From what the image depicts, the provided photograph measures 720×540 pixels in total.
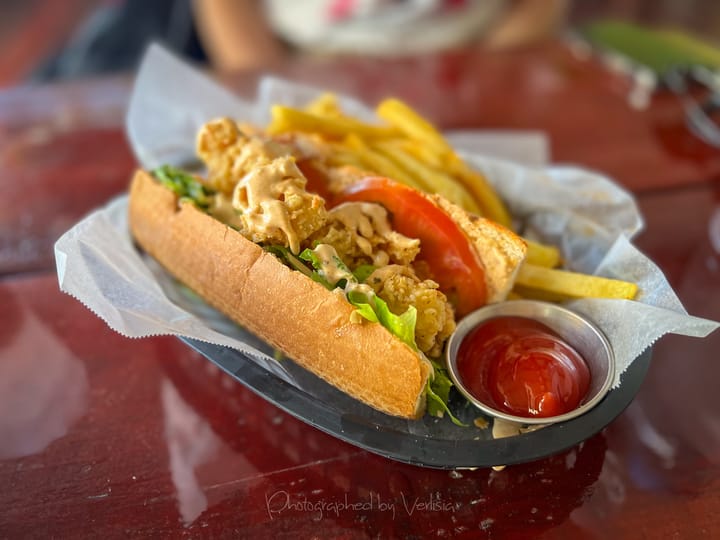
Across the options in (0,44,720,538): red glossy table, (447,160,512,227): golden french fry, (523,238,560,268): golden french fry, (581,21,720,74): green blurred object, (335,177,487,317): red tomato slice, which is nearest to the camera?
(0,44,720,538): red glossy table

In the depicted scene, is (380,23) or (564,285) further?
(380,23)

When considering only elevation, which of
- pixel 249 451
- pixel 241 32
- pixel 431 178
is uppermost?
pixel 431 178

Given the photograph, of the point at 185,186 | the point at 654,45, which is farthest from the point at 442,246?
the point at 654,45

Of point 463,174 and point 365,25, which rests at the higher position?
point 463,174

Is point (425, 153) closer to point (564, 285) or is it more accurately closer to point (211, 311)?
point (564, 285)

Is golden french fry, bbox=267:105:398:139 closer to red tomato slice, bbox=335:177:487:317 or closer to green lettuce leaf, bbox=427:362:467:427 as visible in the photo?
red tomato slice, bbox=335:177:487:317

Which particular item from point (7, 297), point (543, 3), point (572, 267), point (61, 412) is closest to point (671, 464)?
point (572, 267)

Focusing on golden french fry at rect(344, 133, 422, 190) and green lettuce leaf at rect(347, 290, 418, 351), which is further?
golden french fry at rect(344, 133, 422, 190)

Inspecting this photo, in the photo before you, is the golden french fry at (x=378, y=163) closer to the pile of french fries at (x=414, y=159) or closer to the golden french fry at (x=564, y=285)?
the pile of french fries at (x=414, y=159)

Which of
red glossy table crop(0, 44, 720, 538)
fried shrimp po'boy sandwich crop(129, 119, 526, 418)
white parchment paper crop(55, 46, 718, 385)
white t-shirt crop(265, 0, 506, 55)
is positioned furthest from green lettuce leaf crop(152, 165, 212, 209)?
white t-shirt crop(265, 0, 506, 55)
